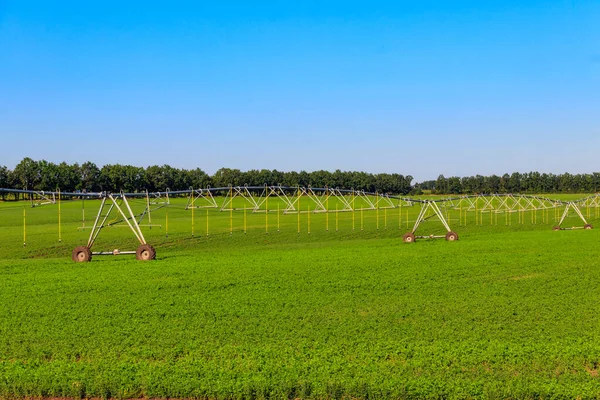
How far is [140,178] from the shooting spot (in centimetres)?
15812

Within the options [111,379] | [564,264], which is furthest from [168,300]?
[564,264]

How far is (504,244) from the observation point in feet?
120

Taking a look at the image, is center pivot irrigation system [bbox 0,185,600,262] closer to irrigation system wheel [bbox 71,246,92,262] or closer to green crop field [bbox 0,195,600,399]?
irrigation system wheel [bbox 71,246,92,262]

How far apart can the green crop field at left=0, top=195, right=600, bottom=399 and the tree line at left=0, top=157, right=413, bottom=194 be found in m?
97.9

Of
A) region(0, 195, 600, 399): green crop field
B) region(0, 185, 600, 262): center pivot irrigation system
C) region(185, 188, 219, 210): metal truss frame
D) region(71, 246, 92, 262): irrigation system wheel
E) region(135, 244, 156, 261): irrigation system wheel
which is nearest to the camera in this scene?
region(0, 195, 600, 399): green crop field

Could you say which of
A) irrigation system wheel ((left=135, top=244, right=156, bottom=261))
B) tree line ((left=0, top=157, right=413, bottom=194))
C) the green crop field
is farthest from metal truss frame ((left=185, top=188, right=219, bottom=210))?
tree line ((left=0, top=157, right=413, bottom=194))

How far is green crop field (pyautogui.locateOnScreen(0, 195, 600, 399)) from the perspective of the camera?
933 cm

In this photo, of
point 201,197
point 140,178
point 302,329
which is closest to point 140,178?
point 140,178

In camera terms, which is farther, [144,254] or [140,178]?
[140,178]

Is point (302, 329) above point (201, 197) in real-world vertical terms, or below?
below

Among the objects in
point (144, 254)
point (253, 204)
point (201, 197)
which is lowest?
point (144, 254)

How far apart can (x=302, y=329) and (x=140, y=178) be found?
150718mm

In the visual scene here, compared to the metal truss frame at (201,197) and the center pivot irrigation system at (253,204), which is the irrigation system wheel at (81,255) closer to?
the center pivot irrigation system at (253,204)

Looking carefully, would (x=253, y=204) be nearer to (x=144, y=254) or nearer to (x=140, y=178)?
(x=144, y=254)
